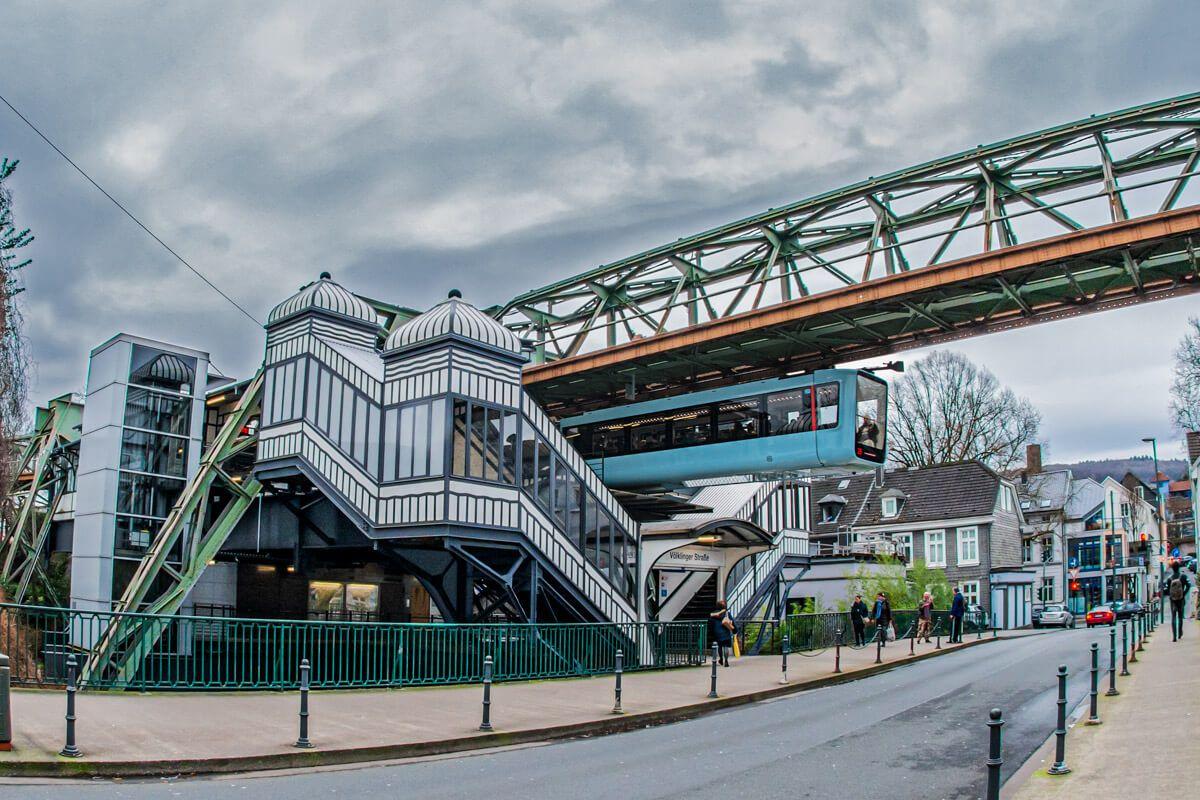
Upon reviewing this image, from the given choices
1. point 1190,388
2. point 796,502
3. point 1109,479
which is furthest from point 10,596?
point 1109,479

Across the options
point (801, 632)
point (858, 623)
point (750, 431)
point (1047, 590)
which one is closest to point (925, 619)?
point (858, 623)

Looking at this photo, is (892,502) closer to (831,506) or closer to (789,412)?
(831,506)

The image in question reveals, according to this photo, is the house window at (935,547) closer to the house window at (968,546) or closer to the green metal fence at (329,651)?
the house window at (968,546)

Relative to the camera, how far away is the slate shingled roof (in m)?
52.4

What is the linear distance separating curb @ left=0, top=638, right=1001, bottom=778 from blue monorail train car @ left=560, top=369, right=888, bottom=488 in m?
9.66

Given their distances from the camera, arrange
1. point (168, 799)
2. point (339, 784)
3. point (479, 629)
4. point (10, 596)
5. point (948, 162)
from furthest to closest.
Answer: point (10, 596) < point (948, 162) < point (479, 629) < point (339, 784) < point (168, 799)

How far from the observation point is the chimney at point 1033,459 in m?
69.0

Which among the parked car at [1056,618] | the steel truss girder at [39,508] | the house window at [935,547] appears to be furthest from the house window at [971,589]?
the steel truss girder at [39,508]

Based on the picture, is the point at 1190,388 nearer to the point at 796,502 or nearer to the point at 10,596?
the point at 796,502

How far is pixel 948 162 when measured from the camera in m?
26.7

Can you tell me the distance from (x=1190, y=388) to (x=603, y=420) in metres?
22.8

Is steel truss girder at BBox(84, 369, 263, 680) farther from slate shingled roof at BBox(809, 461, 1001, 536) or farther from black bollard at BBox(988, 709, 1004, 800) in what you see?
slate shingled roof at BBox(809, 461, 1001, 536)

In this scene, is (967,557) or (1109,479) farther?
(1109,479)

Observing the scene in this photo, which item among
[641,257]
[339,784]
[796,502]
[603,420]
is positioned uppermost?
[641,257]
